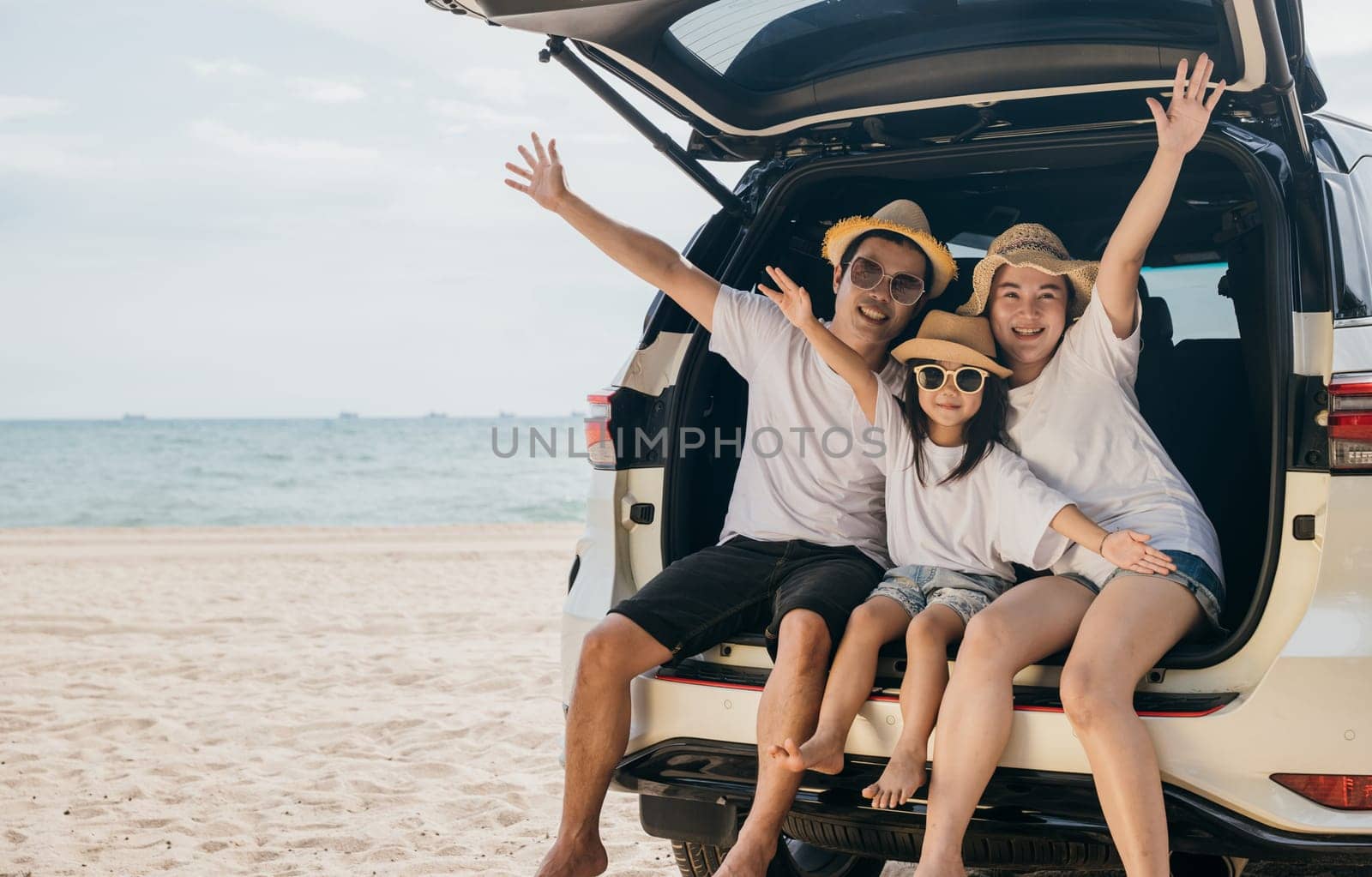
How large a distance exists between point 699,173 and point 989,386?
96 cm

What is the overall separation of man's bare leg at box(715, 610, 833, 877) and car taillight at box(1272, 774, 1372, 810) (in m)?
0.86

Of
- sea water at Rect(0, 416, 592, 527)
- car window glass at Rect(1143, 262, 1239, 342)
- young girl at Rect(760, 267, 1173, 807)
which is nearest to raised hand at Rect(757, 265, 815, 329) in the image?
young girl at Rect(760, 267, 1173, 807)

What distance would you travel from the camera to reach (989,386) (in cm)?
294

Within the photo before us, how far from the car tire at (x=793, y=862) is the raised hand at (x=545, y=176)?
63.9 inches

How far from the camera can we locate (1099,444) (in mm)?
2812

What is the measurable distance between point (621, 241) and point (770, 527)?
0.83m

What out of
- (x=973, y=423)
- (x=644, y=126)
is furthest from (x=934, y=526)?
(x=644, y=126)

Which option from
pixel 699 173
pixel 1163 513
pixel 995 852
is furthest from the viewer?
pixel 699 173

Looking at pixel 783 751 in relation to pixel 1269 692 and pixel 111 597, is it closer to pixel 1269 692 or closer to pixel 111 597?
pixel 1269 692

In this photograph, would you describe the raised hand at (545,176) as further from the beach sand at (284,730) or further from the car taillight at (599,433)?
the beach sand at (284,730)

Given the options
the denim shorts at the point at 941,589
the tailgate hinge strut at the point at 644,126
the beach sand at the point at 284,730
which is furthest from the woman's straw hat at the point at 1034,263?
the beach sand at the point at 284,730

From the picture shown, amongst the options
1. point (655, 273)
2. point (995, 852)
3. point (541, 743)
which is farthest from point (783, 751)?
point (541, 743)

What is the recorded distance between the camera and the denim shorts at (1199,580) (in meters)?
2.52

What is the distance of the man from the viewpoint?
2.59 m
